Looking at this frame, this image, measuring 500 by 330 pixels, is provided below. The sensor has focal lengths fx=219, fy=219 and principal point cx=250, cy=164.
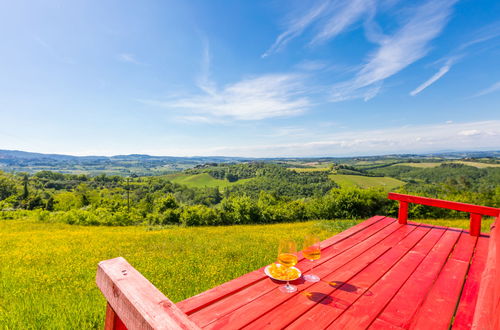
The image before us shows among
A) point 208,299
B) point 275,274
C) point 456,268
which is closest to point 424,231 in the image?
point 456,268

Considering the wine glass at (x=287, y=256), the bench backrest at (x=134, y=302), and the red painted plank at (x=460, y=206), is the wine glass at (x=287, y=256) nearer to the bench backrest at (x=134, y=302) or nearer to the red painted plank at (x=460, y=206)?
the bench backrest at (x=134, y=302)

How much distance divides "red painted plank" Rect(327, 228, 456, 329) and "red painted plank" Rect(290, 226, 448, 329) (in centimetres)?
3

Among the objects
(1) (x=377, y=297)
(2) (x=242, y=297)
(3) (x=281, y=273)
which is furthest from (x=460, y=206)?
(2) (x=242, y=297)

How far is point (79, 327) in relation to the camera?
10.8 ft

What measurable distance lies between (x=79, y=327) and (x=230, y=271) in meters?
3.10

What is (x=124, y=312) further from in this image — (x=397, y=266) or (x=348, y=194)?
(x=348, y=194)

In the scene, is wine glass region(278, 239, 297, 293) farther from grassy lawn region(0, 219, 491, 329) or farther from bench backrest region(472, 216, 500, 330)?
grassy lawn region(0, 219, 491, 329)

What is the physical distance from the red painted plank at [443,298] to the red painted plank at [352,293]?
393 mm

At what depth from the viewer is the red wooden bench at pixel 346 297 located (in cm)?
87

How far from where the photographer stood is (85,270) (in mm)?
6191

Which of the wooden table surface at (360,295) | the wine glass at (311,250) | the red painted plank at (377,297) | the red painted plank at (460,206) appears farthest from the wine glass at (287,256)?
the red painted plank at (460,206)

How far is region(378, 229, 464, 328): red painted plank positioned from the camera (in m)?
1.70

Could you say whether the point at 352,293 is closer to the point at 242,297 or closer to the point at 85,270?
the point at 242,297

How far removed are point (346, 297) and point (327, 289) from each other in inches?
6.4
